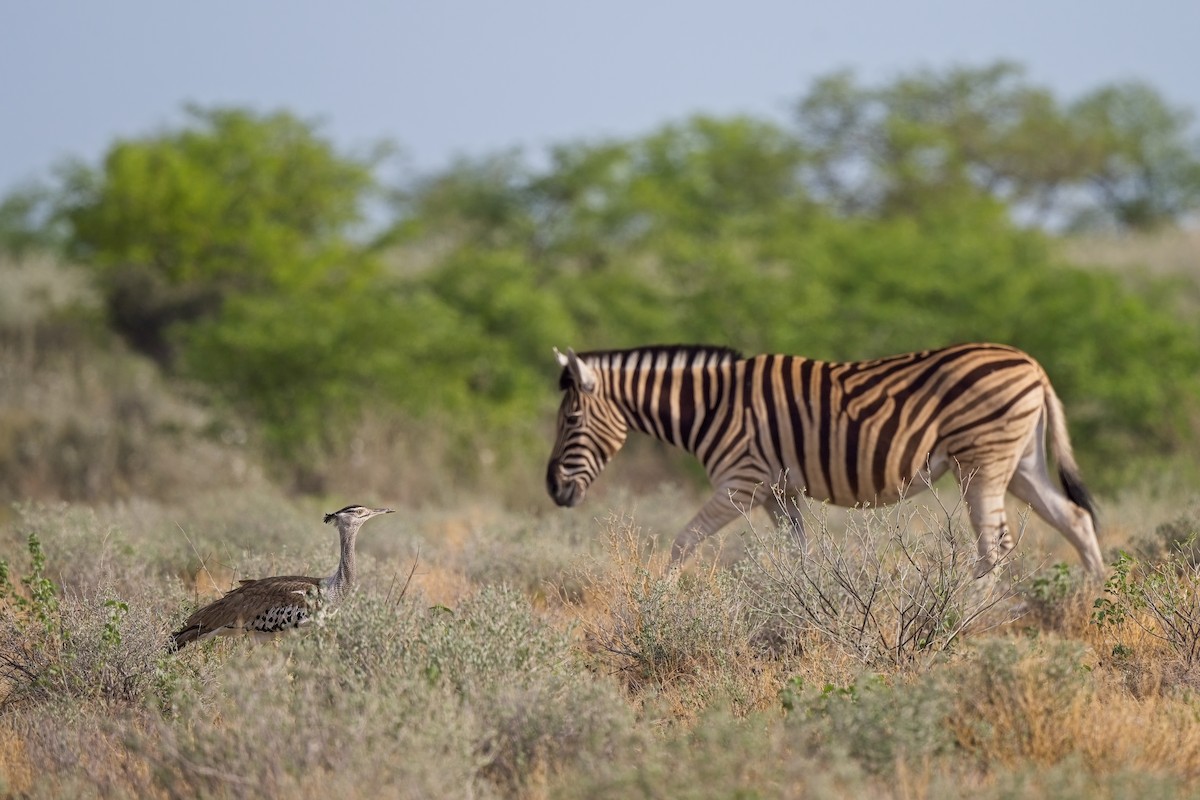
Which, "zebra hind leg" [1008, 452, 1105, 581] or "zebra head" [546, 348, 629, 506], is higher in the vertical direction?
"zebra head" [546, 348, 629, 506]

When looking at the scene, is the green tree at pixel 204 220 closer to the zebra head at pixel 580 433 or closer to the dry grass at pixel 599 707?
the zebra head at pixel 580 433

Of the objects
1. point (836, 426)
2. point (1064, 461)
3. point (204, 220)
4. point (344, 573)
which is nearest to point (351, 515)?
point (344, 573)

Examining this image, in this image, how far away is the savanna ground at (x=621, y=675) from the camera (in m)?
5.15

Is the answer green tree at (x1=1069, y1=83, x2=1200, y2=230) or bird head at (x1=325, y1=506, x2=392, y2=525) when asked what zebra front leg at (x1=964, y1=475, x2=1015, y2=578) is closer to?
bird head at (x1=325, y1=506, x2=392, y2=525)

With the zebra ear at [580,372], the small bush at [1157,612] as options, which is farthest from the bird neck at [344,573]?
the small bush at [1157,612]

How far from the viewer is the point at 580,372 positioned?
9.47m

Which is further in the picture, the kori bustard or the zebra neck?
the zebra neck

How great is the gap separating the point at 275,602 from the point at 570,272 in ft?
69.6

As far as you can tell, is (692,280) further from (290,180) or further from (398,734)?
(398,734)

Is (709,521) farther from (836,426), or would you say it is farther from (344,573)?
(344,573)

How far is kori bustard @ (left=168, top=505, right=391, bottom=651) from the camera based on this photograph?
22.1 ft

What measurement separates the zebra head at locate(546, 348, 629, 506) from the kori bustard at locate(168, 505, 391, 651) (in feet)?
9.03

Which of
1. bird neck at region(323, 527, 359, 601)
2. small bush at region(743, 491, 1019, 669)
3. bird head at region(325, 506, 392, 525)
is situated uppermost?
bird head at region(325, 506, 392, 525)

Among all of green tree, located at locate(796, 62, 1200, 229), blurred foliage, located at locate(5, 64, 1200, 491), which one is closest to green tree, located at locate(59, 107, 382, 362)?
blurred foliage, located at locate(5, 64, 1200, 491)
